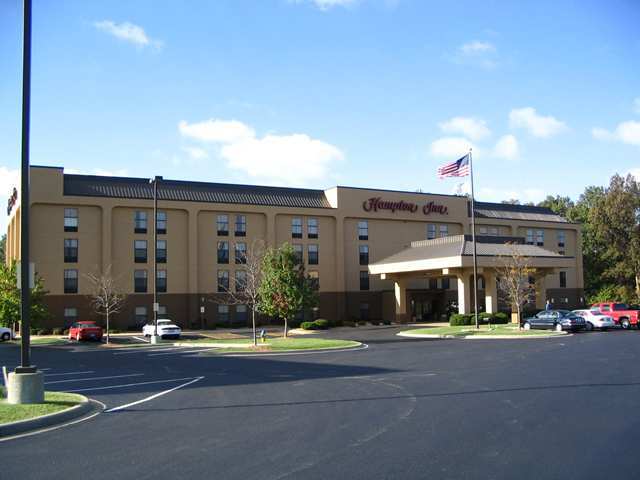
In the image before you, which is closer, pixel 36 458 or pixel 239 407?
pixel 36 458

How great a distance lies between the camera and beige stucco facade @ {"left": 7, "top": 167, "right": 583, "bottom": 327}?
5056cm

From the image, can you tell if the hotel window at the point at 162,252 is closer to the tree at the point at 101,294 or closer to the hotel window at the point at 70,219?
the tree at the point at 101,294

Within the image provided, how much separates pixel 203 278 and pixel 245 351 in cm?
2689

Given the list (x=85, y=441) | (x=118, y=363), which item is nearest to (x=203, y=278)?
(x=118, y=363)

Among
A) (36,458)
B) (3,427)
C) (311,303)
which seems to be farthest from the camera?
(311,303)

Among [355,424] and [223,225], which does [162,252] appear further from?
[355,424]

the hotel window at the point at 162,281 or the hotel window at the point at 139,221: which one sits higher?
the hotel window at the point at 139,221

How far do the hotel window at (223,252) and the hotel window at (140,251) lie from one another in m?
6.45

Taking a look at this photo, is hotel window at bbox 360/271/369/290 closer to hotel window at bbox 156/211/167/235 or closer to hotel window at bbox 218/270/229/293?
hotel window at bbox 218/270/229/293

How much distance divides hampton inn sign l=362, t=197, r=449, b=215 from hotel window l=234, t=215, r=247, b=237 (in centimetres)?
1219

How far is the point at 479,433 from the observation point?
1003 centimetres

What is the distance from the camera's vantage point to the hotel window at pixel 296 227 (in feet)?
197

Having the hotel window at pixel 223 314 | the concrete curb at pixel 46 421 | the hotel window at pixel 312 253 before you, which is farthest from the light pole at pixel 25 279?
the hotel window at pixel 312 253

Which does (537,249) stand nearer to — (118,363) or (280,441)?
(118,363)
